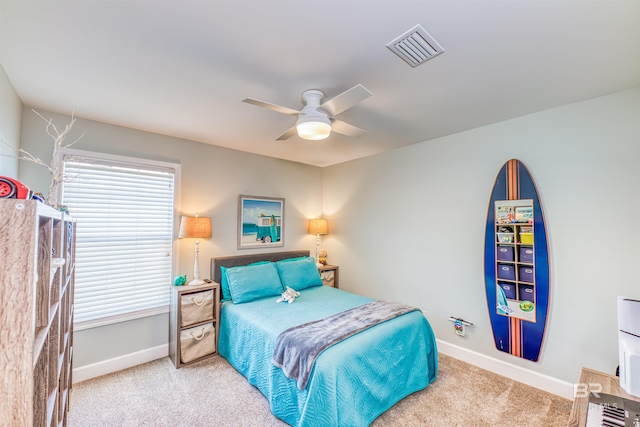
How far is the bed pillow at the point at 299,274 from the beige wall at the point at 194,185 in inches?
22.3

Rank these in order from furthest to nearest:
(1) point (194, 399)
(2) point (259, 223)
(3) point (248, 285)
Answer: (2) point (259, 223) → (3) point (248, 285) → (1) point (194, 399)

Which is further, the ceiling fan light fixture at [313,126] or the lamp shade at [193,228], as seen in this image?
the lamp shade at [193,228]

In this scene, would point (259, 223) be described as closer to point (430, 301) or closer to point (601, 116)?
point (430, 301)

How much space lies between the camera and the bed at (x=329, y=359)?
6.10ft

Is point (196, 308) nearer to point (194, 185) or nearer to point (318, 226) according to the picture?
point (194, 185)

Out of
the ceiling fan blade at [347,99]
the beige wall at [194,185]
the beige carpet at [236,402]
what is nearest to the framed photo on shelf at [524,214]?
the beige carpet at [236,402]

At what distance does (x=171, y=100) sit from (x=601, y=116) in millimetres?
3558

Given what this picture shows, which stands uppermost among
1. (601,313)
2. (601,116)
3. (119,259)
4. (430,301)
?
(601,116)

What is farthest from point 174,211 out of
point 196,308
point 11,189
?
point 11,189

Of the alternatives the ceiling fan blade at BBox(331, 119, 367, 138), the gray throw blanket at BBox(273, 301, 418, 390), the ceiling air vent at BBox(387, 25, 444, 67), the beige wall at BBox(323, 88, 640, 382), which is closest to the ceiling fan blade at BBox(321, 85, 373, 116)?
the ceiling fan blade at BBox(331, 119, 367, 138)

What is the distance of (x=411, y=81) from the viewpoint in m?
2.00

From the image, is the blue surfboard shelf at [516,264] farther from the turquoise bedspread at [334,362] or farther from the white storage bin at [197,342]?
the white storage bin at [197,342]

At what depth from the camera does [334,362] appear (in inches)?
75.2

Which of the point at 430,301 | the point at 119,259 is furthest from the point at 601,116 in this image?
the point at 119,259
